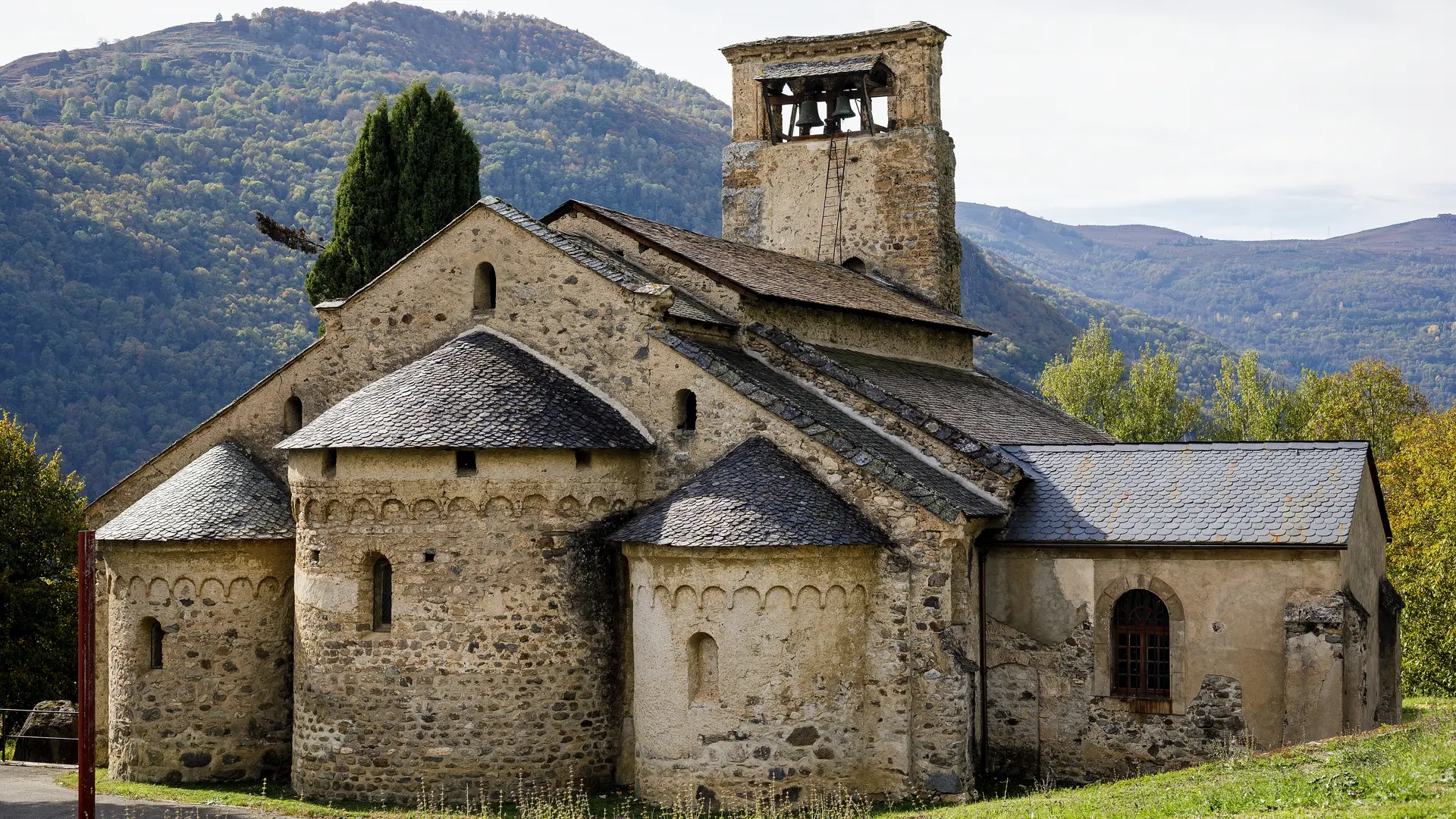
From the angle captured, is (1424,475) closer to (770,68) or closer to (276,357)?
(770,68)

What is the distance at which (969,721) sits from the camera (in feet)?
58.7

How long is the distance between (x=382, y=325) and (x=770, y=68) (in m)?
13.2

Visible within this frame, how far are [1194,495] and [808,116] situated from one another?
1476 cm

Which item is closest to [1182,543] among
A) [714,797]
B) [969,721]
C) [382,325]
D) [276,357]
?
[969,721]

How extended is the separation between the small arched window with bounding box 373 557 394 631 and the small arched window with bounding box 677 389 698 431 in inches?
170

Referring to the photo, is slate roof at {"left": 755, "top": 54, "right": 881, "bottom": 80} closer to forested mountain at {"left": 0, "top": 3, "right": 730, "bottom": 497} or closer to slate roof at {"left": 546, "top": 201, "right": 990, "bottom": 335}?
slate roof at {"left": 546, "top": 201, "right": 990, "bottom": 335}

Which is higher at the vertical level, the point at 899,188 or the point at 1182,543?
the point at 899,188

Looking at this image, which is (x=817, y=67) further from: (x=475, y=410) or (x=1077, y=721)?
(x=1077, y=721)

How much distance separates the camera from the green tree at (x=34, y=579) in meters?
29.6

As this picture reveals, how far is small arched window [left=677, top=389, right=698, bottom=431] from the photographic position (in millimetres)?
19406

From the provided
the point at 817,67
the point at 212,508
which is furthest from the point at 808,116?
the point at 212,508

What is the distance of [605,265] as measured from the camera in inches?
804

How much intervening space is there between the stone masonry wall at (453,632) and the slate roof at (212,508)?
2054 mm

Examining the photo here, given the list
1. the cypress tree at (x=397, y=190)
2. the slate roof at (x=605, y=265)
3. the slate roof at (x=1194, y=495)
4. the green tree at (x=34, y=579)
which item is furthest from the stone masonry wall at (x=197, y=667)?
the cypress tree at (x=397, y=190)
